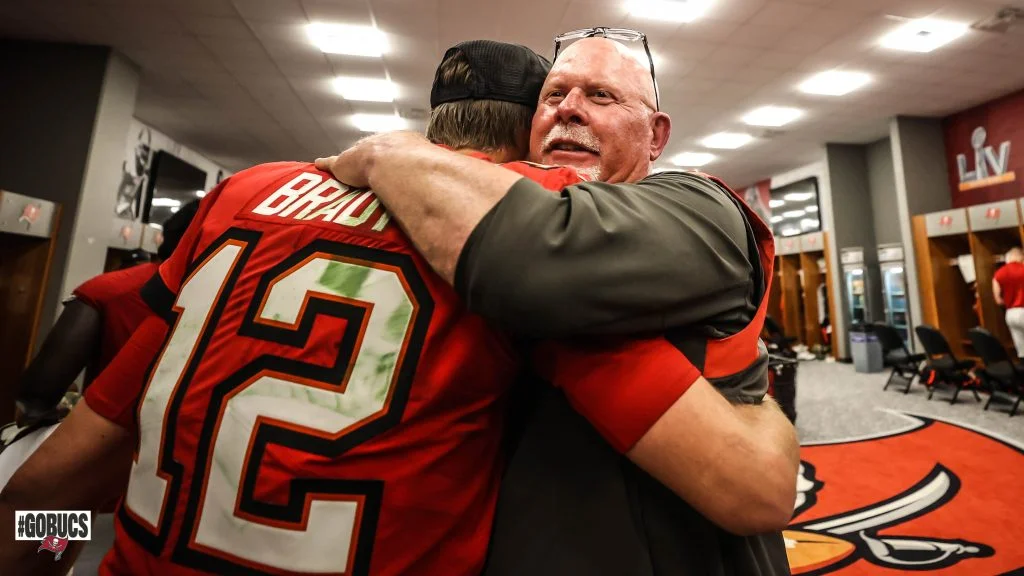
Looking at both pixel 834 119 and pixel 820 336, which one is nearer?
pixel 834 119

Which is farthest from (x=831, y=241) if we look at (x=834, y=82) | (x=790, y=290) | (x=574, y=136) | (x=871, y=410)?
(x=574, y=136)

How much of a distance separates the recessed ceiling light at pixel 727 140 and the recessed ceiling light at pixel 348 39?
594 centimetres

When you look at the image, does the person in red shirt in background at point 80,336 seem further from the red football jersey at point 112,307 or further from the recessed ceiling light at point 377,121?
the recessed ceiling light at point 377,121

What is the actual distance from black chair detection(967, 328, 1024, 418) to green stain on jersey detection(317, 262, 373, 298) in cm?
627

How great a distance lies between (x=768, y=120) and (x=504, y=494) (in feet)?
28.3

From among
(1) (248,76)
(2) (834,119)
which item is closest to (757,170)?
(2) (834,119)

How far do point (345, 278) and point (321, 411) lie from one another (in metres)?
0.17

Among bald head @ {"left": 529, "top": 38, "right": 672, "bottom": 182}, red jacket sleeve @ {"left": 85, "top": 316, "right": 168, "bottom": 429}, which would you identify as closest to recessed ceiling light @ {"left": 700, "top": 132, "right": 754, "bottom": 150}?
bald head @ {"left": 529, "top": 38, "right": 672, "bottom": 182}

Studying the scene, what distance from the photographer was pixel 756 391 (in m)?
0.65

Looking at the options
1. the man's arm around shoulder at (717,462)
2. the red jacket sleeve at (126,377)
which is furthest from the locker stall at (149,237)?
the man's arm around shoulder at (717,462)

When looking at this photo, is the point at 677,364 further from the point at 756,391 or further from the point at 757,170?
the point at 757,170

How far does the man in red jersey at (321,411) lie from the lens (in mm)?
535

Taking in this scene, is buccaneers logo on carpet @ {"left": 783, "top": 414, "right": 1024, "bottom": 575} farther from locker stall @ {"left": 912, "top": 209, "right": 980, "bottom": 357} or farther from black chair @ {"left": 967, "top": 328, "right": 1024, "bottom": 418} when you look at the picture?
locker stall @ {"left": 912, "top": 209, "right": 980, "bottom": 357}

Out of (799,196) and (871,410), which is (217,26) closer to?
(871,410)
